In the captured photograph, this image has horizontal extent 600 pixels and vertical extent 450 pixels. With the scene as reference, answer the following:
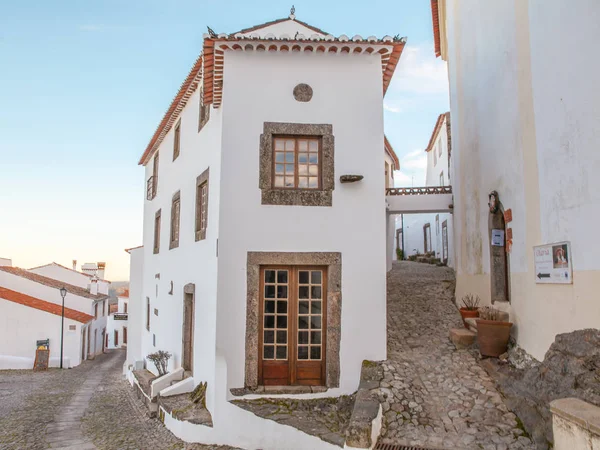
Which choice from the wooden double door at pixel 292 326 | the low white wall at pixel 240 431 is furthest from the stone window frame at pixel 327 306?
the low white wall at pixel 240 431

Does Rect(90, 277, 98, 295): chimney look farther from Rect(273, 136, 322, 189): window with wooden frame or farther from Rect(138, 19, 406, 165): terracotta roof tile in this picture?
Rect(273, 136, 322, 189): window with wooden frame

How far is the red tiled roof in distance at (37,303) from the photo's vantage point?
2208 cm

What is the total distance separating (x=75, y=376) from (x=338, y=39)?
16.8 meters

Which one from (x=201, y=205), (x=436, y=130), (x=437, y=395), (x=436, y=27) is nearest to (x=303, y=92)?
(x=201, y=205)

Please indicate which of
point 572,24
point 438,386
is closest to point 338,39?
point 572,24

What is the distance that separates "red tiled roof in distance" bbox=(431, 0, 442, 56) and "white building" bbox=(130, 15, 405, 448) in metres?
6.48

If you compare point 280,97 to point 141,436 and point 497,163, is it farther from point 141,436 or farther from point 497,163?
point 141,436

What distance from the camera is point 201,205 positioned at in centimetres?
984

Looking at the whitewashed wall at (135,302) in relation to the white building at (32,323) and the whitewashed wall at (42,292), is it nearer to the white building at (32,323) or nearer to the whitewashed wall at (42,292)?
the white building at (32,323)

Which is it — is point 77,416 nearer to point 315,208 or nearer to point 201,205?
point 201,205

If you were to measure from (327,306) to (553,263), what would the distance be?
341 cm

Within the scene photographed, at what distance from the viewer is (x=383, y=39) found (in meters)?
7.80

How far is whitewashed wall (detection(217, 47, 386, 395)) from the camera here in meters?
7.64

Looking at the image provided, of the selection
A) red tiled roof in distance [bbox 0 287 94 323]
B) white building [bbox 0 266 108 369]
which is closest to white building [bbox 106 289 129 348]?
white building [bbox 0 266 108 369]
